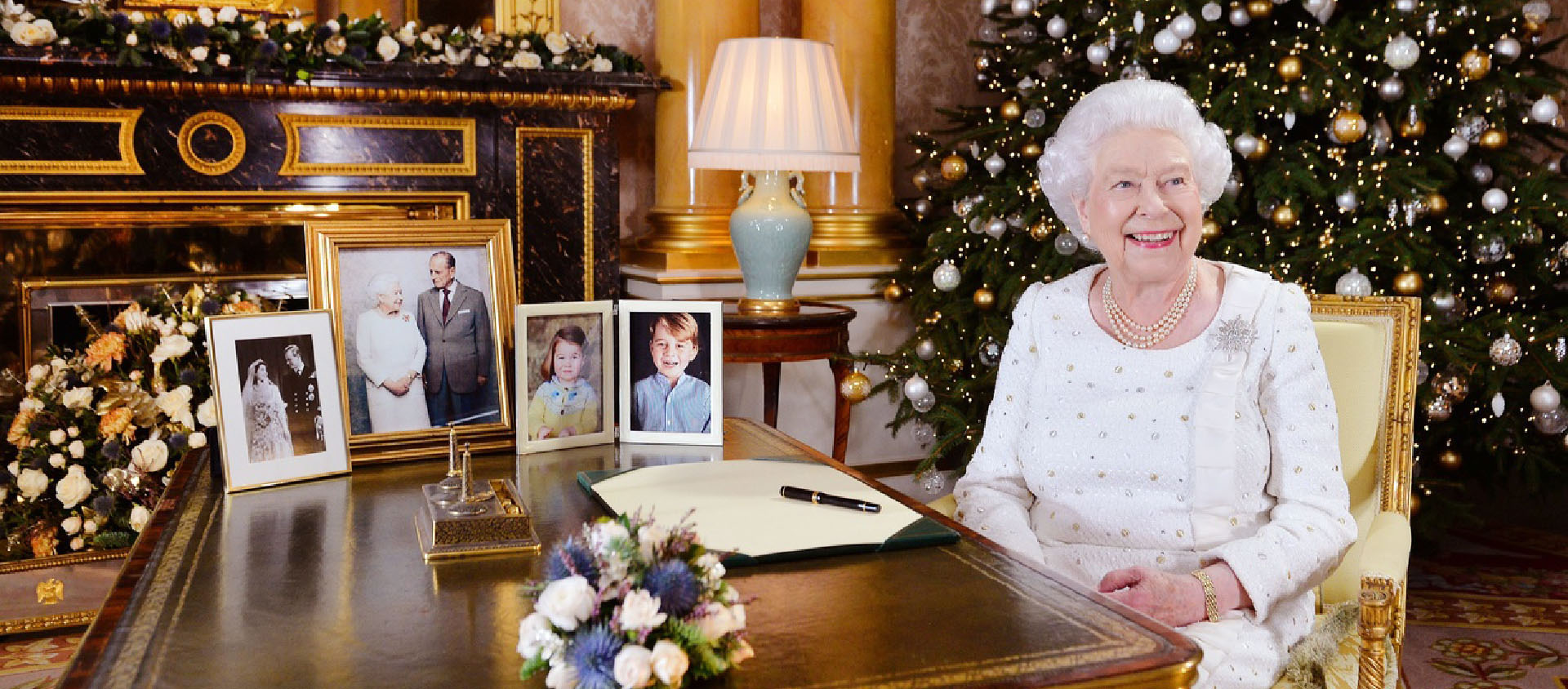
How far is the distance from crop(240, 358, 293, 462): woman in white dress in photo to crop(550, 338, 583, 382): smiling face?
1.21 ft

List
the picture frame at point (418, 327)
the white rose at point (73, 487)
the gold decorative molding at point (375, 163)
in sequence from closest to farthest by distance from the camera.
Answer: the picture frame at point (418, 327) → the white rose at point (73, 487) → the gold decorative molding at point (375, 163)

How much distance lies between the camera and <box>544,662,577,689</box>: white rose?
0.93 m

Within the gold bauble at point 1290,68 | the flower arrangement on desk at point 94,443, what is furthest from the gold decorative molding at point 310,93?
the gold bauble at point 1290,68

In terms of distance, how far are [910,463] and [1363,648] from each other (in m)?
3.15

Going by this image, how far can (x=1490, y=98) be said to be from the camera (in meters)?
3.32

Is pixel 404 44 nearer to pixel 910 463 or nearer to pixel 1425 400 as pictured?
pixel 910 463

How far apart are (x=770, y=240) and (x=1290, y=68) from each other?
4.89 feet

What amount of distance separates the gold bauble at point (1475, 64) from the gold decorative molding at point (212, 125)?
3305mm

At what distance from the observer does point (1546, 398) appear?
3.23m

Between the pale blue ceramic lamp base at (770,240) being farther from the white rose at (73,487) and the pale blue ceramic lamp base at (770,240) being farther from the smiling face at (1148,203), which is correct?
the smiling face at (1148,203)

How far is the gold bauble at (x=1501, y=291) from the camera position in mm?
3365

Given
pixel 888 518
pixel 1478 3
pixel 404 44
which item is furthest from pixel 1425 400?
pixel 404 44

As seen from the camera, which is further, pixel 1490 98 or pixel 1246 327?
pixel 1490 98

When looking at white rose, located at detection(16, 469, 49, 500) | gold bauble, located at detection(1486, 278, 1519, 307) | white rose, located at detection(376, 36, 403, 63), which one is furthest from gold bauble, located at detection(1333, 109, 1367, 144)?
white rose, located at detection(16, 469, 49, 500)
